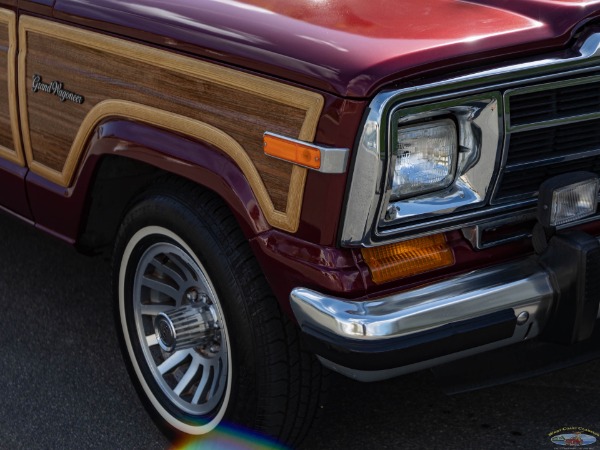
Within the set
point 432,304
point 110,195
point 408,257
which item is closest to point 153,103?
point 110,195

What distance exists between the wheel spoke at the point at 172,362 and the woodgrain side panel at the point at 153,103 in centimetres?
67

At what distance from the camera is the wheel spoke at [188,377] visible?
331 cm

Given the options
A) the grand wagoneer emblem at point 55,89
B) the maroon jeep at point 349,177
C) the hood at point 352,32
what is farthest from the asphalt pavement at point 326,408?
the hood at point 352,32

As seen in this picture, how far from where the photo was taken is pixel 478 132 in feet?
8.98

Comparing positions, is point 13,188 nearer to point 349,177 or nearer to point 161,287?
point 161,287

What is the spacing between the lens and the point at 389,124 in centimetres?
259

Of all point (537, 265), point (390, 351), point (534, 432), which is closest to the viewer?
point (390, 351)

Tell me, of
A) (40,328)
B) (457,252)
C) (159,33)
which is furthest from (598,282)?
(40,328)

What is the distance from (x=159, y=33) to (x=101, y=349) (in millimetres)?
1420

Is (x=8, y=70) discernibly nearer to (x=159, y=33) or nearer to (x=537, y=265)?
(x=159, y=33)

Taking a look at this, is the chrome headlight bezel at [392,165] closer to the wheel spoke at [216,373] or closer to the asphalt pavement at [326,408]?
the wheel spoke at [216,373]

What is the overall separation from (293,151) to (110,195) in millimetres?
1030

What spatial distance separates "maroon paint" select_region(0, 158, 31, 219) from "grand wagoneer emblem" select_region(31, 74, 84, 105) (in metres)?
0.36

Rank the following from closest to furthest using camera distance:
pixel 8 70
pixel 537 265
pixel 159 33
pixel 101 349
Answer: pixel 537 265, pixel 159 33, pixel 8 70, pixel 101 349
